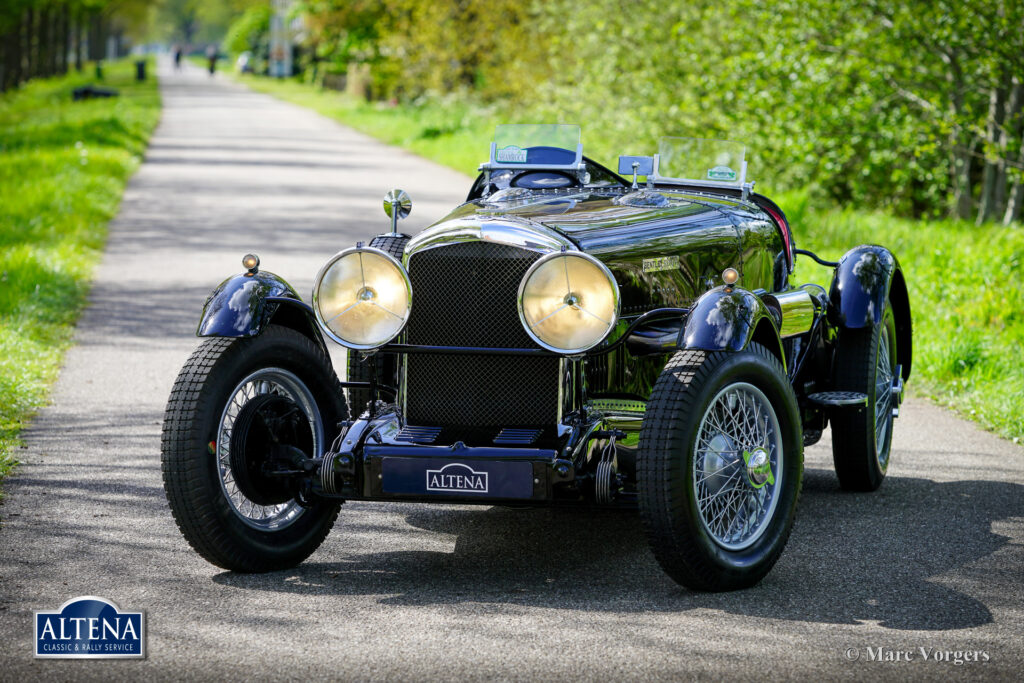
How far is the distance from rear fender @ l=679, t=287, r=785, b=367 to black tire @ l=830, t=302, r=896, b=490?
1.47 metres

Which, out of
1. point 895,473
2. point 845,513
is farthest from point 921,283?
point 845,513

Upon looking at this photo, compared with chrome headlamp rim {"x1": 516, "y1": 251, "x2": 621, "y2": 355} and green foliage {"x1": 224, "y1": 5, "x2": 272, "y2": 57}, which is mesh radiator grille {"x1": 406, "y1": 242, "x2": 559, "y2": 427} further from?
green foliage {"x1": 224, "y1": 5, "x2": 272, "y2": 57}

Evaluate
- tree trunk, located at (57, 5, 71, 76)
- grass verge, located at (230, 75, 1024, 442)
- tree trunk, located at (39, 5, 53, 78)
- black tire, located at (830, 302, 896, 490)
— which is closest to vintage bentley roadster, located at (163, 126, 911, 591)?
black tire, located at (830, 302, 896, 490)

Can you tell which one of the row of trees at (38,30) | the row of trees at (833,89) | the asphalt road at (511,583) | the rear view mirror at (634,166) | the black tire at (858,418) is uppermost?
the row of trees at (38,30)

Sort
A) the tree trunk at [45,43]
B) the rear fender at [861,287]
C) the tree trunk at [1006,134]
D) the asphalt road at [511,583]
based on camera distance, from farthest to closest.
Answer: the tree trunk at [45,43], the tree trunk at [1006,134], the rear fender at [861,287], the asphalt road at [511,583]

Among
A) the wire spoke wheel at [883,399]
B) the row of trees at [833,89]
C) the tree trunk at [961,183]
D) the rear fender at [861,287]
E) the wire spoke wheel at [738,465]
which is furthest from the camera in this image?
the tree trunk at [961,183]

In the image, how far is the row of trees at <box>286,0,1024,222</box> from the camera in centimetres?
1423

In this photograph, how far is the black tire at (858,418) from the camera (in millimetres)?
6070

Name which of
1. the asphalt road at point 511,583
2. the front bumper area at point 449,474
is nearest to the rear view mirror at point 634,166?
the asphalt road at point 511,583

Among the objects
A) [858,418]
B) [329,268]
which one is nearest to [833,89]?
[858,418]

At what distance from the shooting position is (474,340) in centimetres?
491

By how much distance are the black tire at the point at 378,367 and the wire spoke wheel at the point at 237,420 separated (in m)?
0.37

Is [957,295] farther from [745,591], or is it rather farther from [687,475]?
[687,475]

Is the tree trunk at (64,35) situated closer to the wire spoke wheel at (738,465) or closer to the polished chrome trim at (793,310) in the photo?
the polished chrome trim at (793,310)
